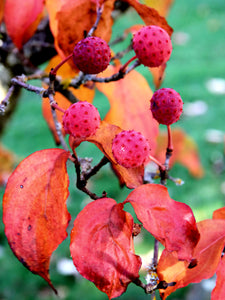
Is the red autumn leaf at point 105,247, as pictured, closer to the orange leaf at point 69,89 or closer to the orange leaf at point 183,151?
the orange leaf at point 69,89

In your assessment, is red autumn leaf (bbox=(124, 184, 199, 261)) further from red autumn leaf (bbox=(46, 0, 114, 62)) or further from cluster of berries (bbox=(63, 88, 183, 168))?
red autumn leaf (bbox=(46, 0, 114, 62))

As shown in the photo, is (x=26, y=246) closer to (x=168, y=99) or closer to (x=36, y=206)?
(x=36, y=206)

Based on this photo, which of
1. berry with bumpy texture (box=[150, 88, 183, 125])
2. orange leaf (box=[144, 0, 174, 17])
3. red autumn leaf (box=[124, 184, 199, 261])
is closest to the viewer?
red autumn leaf (box=[124, 184, 199, 261])

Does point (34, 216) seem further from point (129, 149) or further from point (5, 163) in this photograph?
point (5, 163)

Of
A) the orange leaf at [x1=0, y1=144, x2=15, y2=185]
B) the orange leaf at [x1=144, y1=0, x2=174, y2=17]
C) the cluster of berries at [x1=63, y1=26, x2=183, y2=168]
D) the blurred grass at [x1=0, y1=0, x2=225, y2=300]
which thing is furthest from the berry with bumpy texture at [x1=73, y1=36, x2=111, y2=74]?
the orange leaf at [x1=0, y1=144, x2=15, y2=185]

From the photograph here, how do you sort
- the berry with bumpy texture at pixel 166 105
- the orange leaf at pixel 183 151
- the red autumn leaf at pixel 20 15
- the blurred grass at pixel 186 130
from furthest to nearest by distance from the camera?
the orange leaf at pixel 183 151
the blurred grass at pixel 186 130
the red autumn leaf at pixel 20 15
the berry with bumpy texture at pixel 166 105

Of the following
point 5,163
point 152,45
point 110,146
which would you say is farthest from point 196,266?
point 5,163

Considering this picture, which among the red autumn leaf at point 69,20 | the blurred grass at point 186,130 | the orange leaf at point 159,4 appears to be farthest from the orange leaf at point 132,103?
the blurred grass at point 186,130
